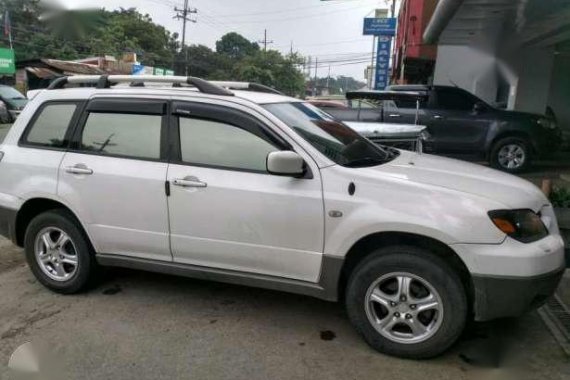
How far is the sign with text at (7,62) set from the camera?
3136cm

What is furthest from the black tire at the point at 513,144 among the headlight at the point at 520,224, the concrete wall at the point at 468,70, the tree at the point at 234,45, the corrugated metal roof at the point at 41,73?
the tree at the point at 234,45

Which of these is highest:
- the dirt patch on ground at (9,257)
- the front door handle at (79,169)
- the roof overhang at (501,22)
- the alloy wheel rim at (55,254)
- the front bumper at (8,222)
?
the roof overhang at (501,22)

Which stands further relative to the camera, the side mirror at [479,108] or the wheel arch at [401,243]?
the side mirror at [479,108]

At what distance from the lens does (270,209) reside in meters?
3.67

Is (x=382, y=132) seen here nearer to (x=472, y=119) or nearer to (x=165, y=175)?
(x=472, y=119)

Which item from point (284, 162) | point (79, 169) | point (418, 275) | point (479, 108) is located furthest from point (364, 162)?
point (479, 108)

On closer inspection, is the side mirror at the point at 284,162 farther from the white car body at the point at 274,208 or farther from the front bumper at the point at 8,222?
the front bumper at the point at 8,222

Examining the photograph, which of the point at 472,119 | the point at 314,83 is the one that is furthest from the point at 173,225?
the point at 314,83

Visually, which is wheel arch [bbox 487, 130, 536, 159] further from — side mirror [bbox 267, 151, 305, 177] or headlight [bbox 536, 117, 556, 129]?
side mirror [bbox 267, 151, 305, 177]

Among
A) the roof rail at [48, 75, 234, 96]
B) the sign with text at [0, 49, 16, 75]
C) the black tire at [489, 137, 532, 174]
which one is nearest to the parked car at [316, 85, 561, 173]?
→ the black tire at [489, 137, 532, 174]

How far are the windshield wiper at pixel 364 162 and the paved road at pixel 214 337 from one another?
120 centimetres

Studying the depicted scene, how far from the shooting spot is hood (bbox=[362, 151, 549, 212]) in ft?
11.1

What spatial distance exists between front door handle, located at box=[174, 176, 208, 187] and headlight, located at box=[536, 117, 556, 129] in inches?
349

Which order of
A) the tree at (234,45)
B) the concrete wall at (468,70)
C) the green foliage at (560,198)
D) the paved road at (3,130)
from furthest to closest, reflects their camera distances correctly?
the tree at (234,45) → the paved road at (3,130) → the concrete wall at (468,70) → the green foliage at (560,198)
